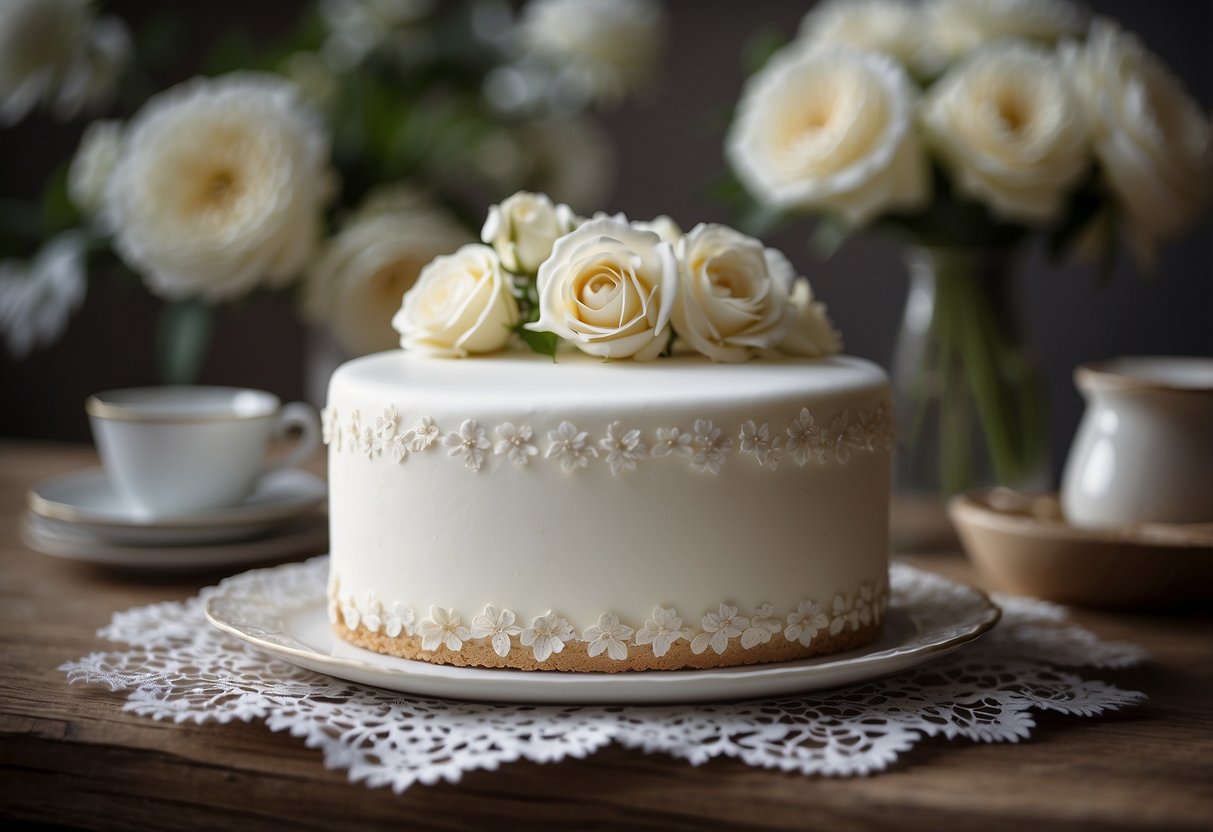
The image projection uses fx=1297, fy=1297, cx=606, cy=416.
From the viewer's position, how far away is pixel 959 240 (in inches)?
68.1

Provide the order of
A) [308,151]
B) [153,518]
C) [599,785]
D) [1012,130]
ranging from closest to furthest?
1. [599,785]
2. [153,518]
3. [1012,130]
4. [308,151]

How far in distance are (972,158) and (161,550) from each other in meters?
1.07

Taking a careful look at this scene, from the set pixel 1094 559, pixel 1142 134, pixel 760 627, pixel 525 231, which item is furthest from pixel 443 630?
pixel 1142 134

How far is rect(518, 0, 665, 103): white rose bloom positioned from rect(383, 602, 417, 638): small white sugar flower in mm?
1297

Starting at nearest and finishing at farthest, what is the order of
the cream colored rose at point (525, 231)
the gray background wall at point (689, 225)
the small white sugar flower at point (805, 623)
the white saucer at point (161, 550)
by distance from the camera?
the small white sugar flower at point (805, 623) → the cream colored rose at point (525, 231) → the white saucer at point (161, 550) → the gray background wall at point (689, 225)

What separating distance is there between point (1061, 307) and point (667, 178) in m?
0.92

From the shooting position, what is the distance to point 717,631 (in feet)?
3.40

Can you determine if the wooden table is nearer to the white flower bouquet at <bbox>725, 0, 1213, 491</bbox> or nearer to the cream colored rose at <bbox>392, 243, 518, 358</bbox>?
the cream colored rose at <bbox>392, 243, 518, 358</bbox>

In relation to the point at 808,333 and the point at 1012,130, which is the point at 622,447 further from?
the point at 1012,130

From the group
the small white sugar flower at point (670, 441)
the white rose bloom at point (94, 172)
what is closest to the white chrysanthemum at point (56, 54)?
the white rose bloom at point (94, 172)

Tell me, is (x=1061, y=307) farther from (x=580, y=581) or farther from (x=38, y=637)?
(x=38, y=637)

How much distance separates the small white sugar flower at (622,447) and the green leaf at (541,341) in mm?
159

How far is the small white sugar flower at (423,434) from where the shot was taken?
105 cm

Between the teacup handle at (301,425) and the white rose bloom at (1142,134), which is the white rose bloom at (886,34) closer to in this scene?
the white rose bloom at (1142,134)
